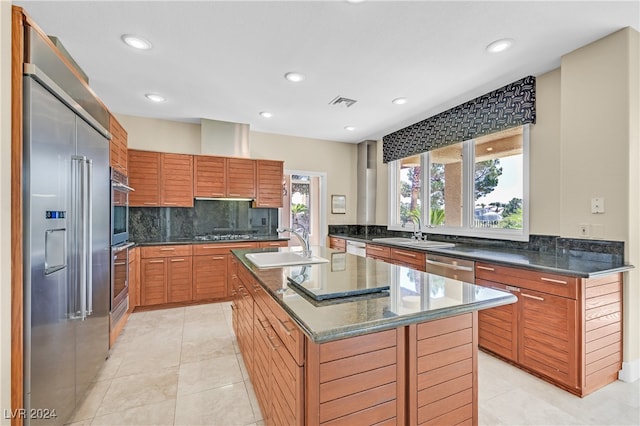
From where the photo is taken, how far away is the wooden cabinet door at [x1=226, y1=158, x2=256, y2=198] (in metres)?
4.39

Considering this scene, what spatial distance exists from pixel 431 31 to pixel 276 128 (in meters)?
2.99

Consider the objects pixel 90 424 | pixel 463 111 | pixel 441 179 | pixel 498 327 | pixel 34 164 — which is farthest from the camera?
pixel 441 179

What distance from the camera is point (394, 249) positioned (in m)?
3.79

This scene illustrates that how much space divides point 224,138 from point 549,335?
4374 millimetres

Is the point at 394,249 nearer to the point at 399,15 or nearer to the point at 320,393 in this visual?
the point at 399,15

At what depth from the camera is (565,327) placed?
2041mm

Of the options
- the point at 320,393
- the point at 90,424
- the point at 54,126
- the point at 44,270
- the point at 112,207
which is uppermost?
the point at 54,126

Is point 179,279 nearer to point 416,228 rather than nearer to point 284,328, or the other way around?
point 284,328

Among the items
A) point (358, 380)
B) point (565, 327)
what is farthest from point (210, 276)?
point (565, 327)

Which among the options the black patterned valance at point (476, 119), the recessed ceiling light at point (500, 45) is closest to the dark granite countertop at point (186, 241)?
the black patterned valance at point (476, 119)

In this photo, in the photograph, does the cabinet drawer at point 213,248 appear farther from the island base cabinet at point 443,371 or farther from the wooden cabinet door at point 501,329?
the island base cabinet at point 443,371

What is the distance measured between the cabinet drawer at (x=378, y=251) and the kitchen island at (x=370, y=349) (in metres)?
2.30

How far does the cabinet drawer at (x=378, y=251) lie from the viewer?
3.93 m

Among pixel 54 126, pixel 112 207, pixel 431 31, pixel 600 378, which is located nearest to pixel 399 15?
pixel 431 31
